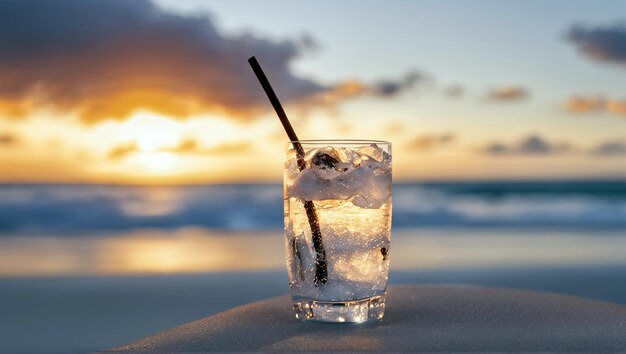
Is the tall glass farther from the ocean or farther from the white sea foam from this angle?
the ocean

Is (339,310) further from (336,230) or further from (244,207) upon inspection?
(244,207)

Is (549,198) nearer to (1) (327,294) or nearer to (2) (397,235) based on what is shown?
(2) (397,235)

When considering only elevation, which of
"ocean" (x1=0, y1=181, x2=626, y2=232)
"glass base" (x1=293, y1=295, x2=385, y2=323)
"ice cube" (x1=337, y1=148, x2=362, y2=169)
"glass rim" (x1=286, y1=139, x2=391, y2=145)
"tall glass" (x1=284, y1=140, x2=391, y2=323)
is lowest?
"glass base" (x1=293, y1=295, x2=385, y2=323)

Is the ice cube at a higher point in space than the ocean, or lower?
lower

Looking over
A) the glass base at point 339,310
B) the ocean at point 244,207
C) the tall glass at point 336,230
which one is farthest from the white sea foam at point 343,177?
the ocean at point 244,207

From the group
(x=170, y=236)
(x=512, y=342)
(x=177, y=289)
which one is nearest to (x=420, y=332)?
(x=512, y=342)

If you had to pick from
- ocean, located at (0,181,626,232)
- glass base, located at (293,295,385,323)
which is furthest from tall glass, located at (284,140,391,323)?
ocean, located at (0,181,626,232)

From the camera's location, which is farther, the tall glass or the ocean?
the ocean
